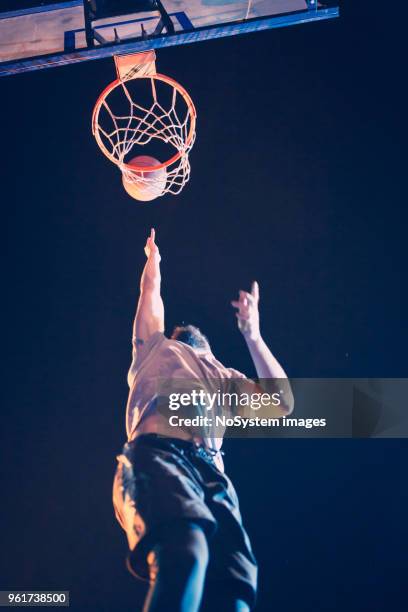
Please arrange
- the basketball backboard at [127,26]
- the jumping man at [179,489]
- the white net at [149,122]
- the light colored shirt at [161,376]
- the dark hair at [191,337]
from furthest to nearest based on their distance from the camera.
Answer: the white net at [149,122] → the dark hair at [191,337] → the basketball backboard at [127,26] → the light colored shirt at [161,376] → the jumping man at [179,489]

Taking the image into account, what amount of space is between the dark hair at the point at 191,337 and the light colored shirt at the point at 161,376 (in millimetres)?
81

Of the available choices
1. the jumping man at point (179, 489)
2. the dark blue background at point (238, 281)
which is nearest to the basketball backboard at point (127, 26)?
the dark blue background at point (238, 281)

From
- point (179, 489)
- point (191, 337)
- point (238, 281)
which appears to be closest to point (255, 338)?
point (191, 337)

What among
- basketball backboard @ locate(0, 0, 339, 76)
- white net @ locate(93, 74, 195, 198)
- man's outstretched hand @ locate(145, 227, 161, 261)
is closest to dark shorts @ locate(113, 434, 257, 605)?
man's outstretched hand @ locate(145, 227, 161, 261)

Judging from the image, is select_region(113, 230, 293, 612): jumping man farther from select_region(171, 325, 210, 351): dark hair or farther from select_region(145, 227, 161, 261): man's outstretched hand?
select_region(145, 227, 161, 261): man's outstretched hand

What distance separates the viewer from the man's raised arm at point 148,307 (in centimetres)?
315

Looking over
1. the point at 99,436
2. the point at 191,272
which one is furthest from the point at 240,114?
the point at 99,436

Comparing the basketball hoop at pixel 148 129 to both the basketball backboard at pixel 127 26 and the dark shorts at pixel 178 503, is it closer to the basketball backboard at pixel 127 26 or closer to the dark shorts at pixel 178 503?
the basketball backboard at pixel 127 26

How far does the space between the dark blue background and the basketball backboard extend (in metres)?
0.83

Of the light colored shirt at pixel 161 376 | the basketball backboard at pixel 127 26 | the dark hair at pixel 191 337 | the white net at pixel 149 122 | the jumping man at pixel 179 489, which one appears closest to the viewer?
the jumping man at pixel 179 489

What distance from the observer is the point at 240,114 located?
3889 mm

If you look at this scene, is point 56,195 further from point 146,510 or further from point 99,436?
point 146,510

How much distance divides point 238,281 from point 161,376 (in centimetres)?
90

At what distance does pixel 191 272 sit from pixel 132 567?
1.66 metres
